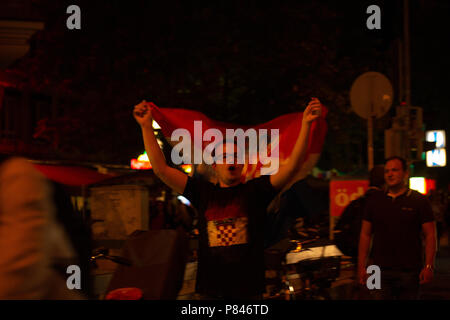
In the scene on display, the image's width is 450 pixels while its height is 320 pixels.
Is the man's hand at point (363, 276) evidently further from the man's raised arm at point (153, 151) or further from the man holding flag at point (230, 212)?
the man's raised arm at point (153, 151)

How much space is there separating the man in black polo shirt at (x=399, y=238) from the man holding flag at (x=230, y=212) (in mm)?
1631

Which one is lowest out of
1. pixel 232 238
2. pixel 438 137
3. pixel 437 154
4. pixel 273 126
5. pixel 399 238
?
pixel 399 238

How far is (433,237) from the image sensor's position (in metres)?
5.84

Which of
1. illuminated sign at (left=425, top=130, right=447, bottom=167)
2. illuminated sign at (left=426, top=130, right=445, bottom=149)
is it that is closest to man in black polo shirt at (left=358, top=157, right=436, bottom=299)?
illuminated sign at (left=425, top=130, right=447, bottom=167)

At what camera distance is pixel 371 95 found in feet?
36.2

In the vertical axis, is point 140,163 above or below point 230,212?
above

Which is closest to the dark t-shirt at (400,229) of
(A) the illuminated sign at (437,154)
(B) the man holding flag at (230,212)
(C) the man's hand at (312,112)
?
(B) the man holding flag at (230,212)

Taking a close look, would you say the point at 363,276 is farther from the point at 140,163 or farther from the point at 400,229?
the point at 140,163

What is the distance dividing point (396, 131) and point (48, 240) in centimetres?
1091

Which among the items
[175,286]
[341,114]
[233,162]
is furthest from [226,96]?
[175,286]

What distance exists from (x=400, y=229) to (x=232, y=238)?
1.95 metres

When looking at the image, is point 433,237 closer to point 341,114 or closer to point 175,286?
point 175,286

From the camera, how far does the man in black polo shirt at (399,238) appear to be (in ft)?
18.9

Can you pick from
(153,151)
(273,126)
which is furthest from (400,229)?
(153,151)
